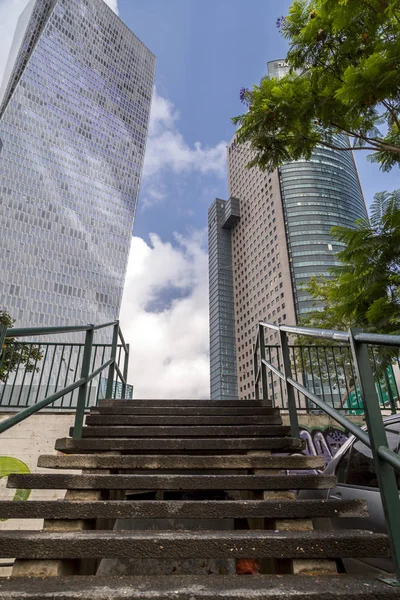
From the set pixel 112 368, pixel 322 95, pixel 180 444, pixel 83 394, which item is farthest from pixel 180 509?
pixel 322 95

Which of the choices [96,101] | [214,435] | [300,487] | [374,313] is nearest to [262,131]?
[374,313]

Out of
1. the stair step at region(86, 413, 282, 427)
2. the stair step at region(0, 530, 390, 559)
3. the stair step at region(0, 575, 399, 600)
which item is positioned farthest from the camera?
the stair step at region(86, 413, 282, 427)

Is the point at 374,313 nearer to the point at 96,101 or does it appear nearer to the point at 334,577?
the point at 334,577

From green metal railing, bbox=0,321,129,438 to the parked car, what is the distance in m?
2.30

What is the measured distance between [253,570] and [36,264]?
259 ft

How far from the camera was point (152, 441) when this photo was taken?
3.11 meters

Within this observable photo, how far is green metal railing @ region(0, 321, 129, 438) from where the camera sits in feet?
9.00

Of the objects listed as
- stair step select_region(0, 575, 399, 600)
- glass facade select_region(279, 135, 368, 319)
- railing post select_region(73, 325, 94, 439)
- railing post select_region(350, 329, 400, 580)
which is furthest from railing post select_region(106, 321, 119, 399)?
glass facade select_region(279, 135, 368, 319)

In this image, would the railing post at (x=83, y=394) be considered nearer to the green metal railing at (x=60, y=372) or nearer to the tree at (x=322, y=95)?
the green metal railing at (x=60, y=372)

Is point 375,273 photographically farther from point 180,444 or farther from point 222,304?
point 222,304

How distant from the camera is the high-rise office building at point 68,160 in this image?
72.2m

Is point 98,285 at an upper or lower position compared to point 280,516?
upper

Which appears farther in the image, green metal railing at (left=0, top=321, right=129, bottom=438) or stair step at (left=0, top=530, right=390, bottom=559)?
green metal railing at (left=0, top=321, right=129, bottom=438)

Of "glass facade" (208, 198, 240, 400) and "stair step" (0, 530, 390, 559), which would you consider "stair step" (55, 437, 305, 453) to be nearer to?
"stair step" (0, 530, 390, 559)
